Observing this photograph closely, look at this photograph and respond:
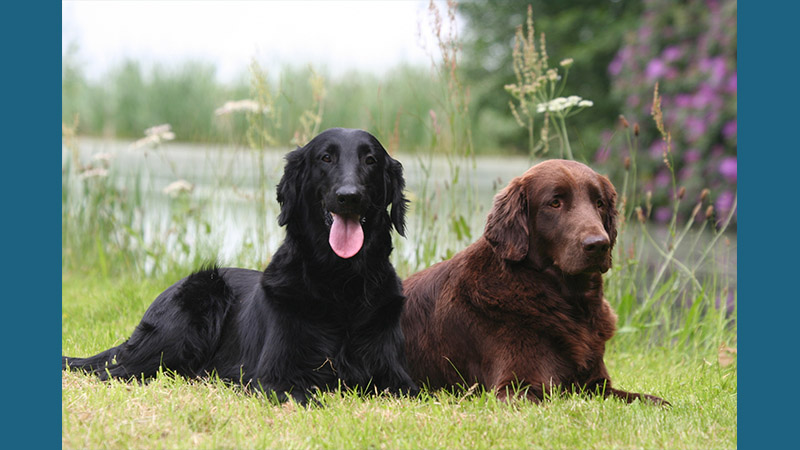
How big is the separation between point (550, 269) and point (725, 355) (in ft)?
6.05

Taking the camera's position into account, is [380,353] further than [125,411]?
Yes

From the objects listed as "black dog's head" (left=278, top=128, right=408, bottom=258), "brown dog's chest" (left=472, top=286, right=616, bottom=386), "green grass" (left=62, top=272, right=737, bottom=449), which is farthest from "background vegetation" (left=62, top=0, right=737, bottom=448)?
"black dog's head" (left=278, top=128, right=408, bottom=258)

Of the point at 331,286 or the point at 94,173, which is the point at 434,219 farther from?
the point at 94,173

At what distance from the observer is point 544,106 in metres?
4.98

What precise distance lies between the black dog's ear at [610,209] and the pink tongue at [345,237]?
1.09m

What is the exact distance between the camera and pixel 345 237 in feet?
10.7

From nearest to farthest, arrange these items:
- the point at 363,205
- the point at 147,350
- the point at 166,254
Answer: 1. the point at 363,205
2. the point at 147,350
3. the point at 166,254

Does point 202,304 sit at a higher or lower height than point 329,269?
lower

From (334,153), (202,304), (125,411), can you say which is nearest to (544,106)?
(334,153)

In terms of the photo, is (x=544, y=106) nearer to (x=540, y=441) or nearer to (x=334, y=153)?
(x=334, y=153)

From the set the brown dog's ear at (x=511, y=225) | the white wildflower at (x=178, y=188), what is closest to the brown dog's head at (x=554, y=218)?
the brown dog's ear at (x=511, y=225)

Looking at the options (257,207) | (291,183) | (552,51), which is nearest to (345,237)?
(291,183)

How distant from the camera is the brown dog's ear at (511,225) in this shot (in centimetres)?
335

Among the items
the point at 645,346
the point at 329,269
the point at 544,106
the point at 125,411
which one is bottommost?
the point at 645,346
